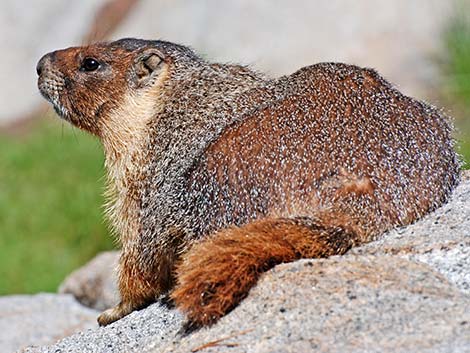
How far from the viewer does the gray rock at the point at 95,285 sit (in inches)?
303

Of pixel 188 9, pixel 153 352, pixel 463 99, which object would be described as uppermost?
pixel 188 9

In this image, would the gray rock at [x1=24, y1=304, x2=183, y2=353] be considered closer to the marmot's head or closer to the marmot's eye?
the marmot's head

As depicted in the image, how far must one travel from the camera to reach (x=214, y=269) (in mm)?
4020

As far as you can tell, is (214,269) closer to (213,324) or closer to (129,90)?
(213,324)

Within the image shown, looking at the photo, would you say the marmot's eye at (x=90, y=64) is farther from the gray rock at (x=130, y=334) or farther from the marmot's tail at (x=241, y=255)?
the marmot's tail at (x=241, y=255)

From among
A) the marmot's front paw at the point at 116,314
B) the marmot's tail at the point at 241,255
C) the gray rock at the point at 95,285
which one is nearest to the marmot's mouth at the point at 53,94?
the marmot's front paw at the point at 116,314

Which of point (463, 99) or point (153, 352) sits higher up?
point (463, 99)

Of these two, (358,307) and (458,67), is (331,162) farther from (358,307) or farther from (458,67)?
(458,67)

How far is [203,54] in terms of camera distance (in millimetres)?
9812

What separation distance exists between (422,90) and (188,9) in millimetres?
3557

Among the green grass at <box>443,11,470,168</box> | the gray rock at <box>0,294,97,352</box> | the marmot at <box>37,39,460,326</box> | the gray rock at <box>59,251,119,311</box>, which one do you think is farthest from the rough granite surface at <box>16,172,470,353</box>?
the green grass at <box>443,11,470,168</box>

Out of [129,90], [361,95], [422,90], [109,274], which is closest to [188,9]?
[422,90]

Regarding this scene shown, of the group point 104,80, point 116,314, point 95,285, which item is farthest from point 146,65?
point 95,285

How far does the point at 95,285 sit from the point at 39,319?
711 millimetres
